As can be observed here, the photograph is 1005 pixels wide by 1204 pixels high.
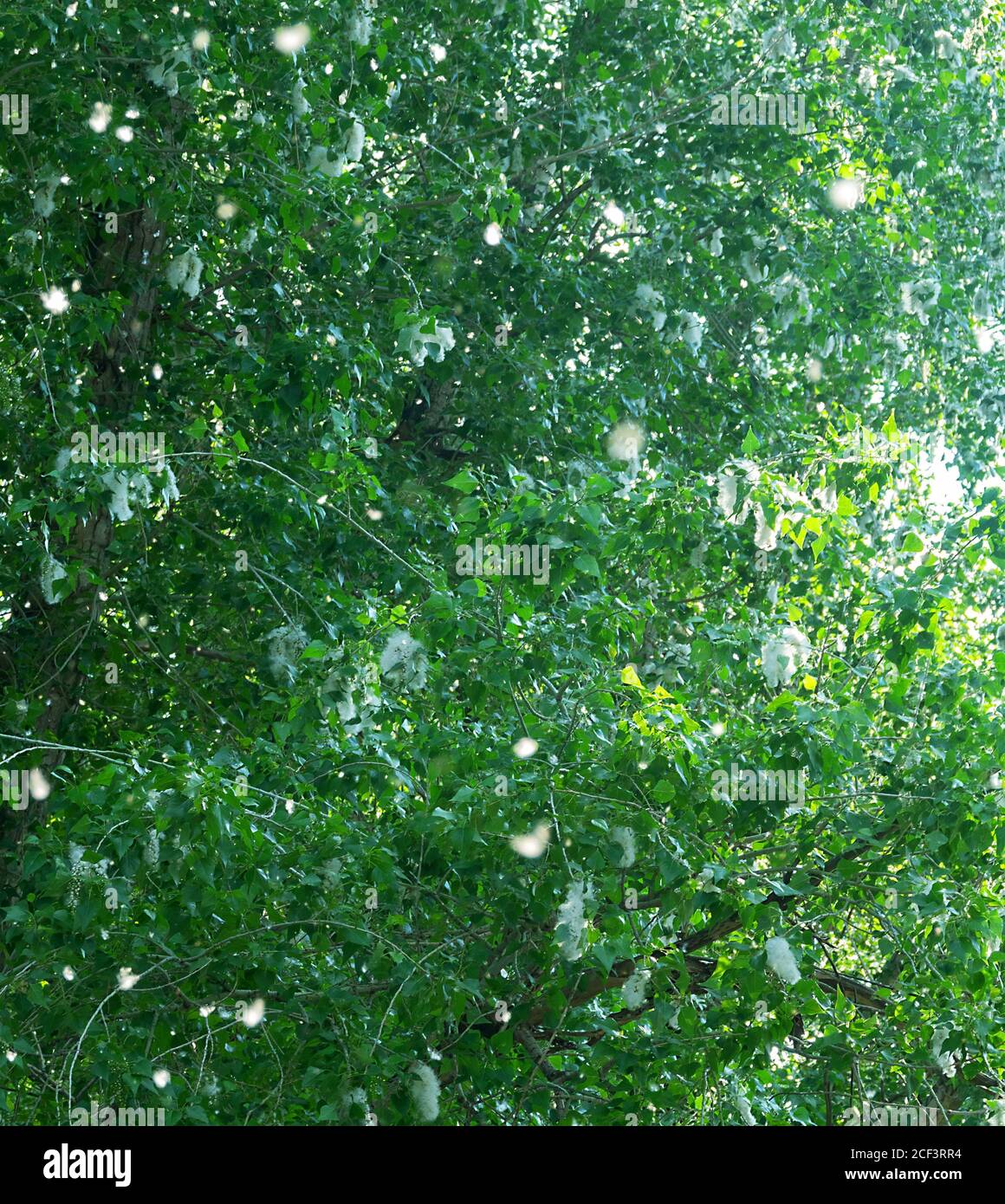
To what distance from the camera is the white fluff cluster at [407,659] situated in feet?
13.6

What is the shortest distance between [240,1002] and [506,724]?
1022 mm

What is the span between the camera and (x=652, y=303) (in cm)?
631

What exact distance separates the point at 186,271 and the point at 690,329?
7.11 ft

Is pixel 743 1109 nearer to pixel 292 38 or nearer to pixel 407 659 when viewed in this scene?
pixel 407 659

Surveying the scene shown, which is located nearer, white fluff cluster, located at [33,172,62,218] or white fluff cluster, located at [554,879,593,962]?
white fluff cluster, located at [554,879,593,962]

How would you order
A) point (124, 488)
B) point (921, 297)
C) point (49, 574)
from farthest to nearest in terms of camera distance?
1. point (921, 297)
2. point (49, 574)
3. point (124, 488)

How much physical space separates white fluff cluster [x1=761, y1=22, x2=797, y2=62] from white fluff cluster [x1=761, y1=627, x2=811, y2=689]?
3129 mm

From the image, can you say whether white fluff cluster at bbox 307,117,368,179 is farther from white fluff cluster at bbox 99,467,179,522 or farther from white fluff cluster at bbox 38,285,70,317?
white fluff cluster at bbox 99,467,179,522

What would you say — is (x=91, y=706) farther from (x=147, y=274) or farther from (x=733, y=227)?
(x=733, y=227)

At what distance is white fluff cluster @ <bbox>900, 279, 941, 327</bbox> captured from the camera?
21.0ft

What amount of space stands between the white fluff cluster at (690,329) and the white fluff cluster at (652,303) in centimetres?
10

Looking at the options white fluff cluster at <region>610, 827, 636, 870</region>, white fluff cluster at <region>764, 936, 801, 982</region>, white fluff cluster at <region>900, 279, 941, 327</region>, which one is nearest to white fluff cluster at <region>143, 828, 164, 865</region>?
white fluff cluster at <region>610, 827, 636, 870</region>

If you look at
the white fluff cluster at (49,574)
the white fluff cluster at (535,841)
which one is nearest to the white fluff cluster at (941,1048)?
the white fluff cluster at (535,841)

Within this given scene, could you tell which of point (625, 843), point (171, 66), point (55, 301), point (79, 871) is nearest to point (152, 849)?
point (79, 871)
